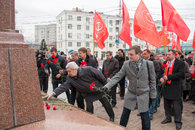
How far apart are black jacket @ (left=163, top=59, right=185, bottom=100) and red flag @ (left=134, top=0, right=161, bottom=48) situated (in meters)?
1.49

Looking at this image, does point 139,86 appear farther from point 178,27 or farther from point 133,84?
point 178,27

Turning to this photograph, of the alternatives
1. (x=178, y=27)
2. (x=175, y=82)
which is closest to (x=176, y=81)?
(x=175, y=82)

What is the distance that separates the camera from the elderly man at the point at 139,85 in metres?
3.45

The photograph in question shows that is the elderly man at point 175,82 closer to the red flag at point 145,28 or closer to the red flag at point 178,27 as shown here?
the red flag at point 178,27

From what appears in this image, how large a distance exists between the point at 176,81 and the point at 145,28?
92.4 inches

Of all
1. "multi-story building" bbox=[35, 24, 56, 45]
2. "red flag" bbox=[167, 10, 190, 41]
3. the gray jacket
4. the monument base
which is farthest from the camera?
"multi-story building" bbox=[35, 24, 56, 45]

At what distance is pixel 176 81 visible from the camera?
4566mm

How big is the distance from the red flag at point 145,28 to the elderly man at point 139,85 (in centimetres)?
258

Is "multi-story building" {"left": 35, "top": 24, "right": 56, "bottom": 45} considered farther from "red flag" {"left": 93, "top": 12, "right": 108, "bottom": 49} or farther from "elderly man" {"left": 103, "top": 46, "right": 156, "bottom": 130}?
"elderly man" {"left": 103, "top": 46, "right": 156, "bottom": 130}

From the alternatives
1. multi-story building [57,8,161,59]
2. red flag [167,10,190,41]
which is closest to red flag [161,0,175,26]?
red flag [167,10,190,41]

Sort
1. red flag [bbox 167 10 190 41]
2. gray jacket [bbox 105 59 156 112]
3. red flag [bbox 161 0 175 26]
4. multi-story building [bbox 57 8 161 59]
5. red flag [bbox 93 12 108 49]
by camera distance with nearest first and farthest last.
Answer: gray jacket [bbox 105 59 156 112]
red flag [bbox 167 10 190 41]
red flag [bbox 161 0 175 26]
red flag [bbox 93 12 108 49]
multi-story building [bbox 57 8 161 59]

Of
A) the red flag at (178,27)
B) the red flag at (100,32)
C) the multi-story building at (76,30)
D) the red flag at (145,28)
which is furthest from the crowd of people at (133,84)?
the multi-story building at (76,30)

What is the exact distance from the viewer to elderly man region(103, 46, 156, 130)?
3.45 m

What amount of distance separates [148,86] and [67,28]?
166ft
